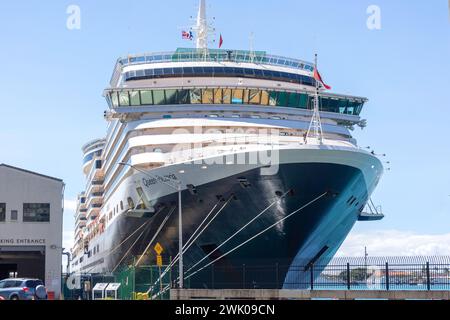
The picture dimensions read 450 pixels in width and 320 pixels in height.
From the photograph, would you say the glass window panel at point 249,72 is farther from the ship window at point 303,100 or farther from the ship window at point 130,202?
the ship window at point 130,202

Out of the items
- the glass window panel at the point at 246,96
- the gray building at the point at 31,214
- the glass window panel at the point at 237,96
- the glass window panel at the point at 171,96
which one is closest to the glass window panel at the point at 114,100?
the glass window panel at the point at 171,96

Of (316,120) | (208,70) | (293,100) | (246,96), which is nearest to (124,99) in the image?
(208,70)

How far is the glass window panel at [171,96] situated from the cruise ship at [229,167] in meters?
0.06

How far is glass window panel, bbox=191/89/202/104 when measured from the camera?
45031mm

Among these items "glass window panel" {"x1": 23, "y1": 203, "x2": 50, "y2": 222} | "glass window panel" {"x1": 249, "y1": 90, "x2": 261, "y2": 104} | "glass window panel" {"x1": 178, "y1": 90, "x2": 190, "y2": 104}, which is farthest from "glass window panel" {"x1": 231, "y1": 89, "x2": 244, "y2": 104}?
"glass window panel" {"x1": 23, "y1": 203, "x2": 50, "y2": 222}

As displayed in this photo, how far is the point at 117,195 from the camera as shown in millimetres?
47750

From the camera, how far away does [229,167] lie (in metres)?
36.7

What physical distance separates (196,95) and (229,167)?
949 centimetres

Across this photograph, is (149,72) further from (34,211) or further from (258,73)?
(34,211)

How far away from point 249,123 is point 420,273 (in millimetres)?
17966

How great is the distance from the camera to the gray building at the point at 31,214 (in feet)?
147

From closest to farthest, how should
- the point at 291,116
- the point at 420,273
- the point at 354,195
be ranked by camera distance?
1. the point at 420,273
2. the point at 354,195
3. the point at 291,116

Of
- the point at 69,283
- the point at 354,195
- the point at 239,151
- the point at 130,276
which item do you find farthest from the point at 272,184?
the point at 69,283

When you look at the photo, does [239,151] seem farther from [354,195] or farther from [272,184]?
[354,195]
